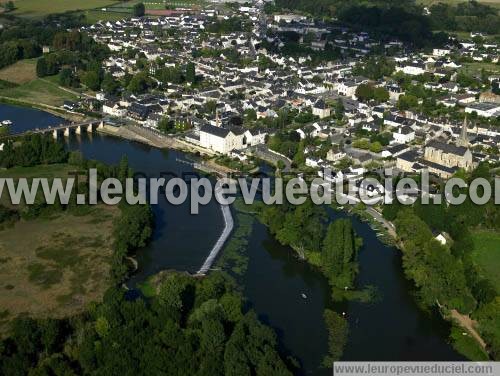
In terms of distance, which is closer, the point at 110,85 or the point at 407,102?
the point at 407,102

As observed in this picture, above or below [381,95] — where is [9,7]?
above

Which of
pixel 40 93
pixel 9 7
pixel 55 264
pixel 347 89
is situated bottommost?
pixel 40 93

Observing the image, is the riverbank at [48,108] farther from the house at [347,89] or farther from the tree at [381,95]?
the tree at [381,95]

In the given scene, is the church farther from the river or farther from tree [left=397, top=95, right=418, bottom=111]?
tree [left=397, top=95, right=418, bottom=111]

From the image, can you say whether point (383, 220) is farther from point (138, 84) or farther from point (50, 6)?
point (50, 6)

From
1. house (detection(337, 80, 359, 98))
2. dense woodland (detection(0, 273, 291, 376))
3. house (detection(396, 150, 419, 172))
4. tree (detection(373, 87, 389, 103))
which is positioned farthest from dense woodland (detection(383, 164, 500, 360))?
house (detection(337, 80, 359, 98))

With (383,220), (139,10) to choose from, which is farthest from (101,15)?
(383,220)

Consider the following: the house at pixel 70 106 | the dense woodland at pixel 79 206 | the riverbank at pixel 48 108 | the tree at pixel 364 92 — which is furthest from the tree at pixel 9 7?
the tree at pixel 364 92
